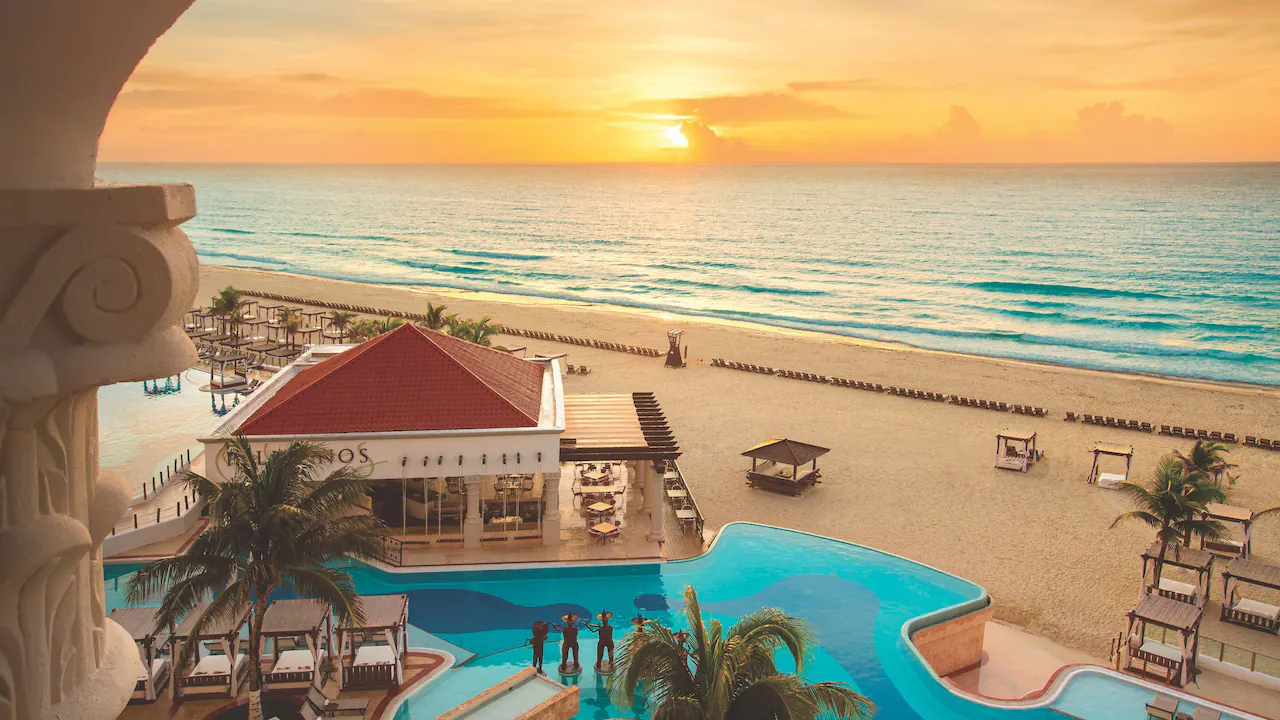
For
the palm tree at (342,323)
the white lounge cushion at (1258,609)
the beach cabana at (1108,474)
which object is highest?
the palm tree at (342,323)

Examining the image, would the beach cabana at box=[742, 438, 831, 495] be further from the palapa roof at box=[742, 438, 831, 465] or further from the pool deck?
the pool deck

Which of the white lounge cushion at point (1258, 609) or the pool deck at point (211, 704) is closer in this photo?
the pool deck at point (211, 704)

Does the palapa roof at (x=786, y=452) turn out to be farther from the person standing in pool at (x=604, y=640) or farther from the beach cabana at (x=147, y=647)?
the beach cabana at (x=147, y=647)

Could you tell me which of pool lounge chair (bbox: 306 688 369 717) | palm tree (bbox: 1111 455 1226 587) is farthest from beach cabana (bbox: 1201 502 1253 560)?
pool lounge chair (bbox: 306 688 369 717)

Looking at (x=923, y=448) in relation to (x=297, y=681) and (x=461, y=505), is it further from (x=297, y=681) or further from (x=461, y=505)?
(x=297, y=681)

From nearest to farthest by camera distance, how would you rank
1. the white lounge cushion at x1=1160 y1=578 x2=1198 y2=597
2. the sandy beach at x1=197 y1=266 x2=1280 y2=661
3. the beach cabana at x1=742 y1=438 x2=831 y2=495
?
the white lounge cushion at x1=1160 y1=578 x2=1198 y2=597
the sandy beach at x1=197 y1=266 x2=1280 y2=661
the beach cabana at x1=742 y1=438 x2=831 y2=495

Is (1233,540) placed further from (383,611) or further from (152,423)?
(152,423)

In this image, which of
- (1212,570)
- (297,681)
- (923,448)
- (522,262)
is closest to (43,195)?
(297,681)

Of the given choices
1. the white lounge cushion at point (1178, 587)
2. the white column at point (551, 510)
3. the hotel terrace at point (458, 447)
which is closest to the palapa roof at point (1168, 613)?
the white lounge cushion at point (1178, 587)
